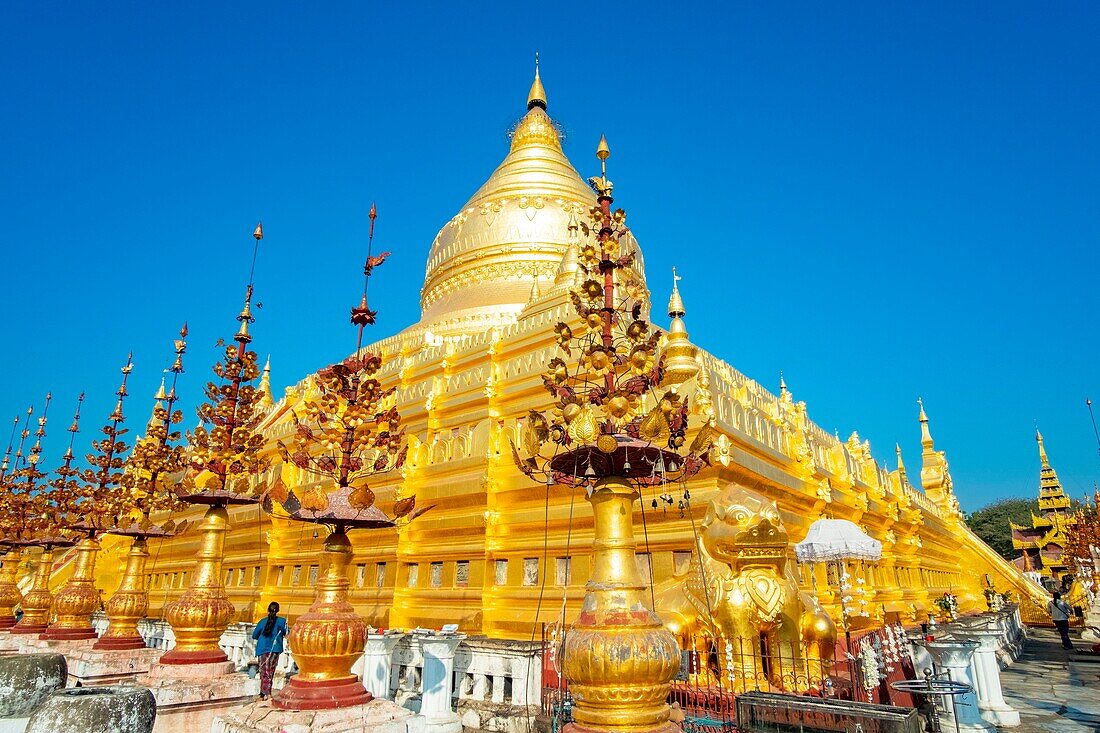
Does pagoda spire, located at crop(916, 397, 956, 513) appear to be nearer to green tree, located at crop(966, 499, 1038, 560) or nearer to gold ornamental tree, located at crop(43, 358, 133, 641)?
green tree, located at crop(966, 499, 1038, 560)

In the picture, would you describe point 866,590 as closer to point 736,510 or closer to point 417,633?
point 736,510

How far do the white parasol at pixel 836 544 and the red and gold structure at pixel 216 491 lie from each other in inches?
387

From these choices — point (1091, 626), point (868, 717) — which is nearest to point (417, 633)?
point (868, 717)

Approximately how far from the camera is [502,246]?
27.0 meters

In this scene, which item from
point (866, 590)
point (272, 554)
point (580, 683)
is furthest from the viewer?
point (272, 554)

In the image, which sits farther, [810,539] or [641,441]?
[810,539]

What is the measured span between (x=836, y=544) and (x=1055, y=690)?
17.4 ft

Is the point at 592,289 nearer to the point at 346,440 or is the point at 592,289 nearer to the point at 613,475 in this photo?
the point at 613,475

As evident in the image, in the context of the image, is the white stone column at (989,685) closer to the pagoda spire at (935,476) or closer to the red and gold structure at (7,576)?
the red and gold structure at (7,576)

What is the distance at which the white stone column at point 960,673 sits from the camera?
29.2ft

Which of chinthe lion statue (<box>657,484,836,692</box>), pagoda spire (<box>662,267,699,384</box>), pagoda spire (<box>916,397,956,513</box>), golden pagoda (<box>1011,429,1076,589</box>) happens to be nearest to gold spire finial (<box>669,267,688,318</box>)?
pagoda spire (<box>662,267,699,384</box>)

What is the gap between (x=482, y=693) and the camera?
9094 millimetres

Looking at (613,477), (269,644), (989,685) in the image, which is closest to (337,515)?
(613,477)

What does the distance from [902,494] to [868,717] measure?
2248 cm
